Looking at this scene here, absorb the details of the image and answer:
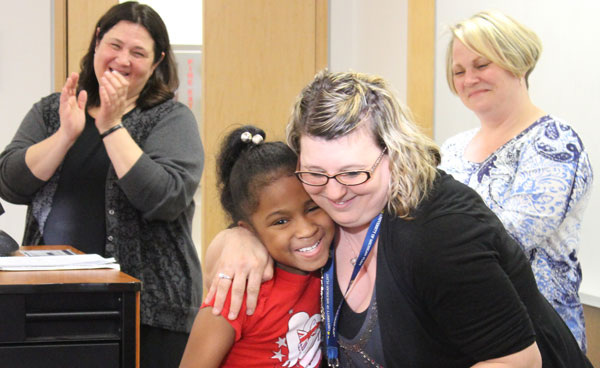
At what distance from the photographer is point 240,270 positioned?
138 cm

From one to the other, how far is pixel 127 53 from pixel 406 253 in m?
1.37

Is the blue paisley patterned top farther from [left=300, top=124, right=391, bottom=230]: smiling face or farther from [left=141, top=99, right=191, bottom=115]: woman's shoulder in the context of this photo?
[left=141, top=99, right=191, bottom=115]: woman's shoulder

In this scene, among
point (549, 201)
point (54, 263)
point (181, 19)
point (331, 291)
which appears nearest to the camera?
point (331, 291)

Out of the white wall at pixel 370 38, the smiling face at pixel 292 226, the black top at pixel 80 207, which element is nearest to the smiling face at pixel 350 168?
the smiling face at pixel 292 226

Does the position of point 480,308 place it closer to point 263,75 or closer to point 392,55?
point 392,55

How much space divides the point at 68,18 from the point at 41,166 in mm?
2118

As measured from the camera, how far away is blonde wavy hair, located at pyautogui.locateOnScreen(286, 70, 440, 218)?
113cm

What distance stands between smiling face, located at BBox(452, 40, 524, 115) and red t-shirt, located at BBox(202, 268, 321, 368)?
92 cm

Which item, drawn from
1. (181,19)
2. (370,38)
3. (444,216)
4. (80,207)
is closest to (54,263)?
(80,207)

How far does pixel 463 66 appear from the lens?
80.5 inches

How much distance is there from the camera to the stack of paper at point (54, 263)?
159cm

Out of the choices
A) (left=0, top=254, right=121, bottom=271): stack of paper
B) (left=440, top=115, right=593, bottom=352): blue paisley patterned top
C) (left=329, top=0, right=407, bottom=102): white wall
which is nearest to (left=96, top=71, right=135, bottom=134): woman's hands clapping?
(left=0, top=254, right=121, bottom=271): stack of paper

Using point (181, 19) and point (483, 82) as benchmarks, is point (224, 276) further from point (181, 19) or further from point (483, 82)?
point (181, 19)

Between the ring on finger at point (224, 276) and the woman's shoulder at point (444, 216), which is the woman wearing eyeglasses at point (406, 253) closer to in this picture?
the woman's shoulder at point (444, 216)
